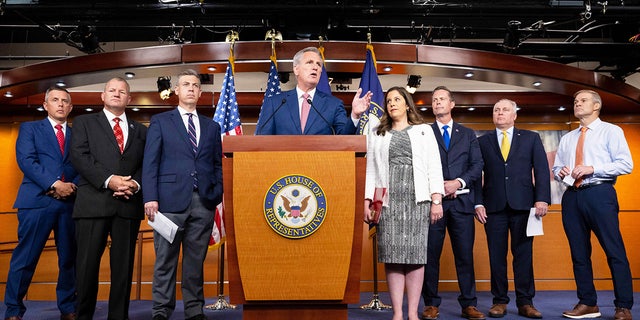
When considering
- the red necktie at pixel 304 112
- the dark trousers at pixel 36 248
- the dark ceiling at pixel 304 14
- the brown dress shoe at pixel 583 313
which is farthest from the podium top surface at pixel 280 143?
the dark ceiling at pixel 304 14

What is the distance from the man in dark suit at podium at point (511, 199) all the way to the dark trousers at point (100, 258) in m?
2.62

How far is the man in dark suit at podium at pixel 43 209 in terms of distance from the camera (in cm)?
371

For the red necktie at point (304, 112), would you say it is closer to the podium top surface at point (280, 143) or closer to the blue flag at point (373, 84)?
the podium top surface at point (280, 143)

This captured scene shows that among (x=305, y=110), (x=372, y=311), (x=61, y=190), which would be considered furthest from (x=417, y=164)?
(x=61, y=190)

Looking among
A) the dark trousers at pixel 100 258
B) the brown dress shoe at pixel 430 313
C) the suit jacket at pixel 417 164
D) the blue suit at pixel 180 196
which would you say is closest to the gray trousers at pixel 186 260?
the blue suit at pixel 180 196

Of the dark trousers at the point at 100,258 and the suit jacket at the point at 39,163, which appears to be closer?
the dark trousers at the point at 100,258

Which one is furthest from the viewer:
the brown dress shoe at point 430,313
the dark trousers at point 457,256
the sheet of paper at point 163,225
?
the dark trousers at point 457,256

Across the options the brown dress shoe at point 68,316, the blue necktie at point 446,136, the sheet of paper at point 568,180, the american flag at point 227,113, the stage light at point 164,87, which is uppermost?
the stage light at point 164,87

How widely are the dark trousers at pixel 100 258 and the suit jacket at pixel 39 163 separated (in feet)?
1.94

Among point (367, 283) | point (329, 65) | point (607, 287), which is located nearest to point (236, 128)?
point (329, 65)

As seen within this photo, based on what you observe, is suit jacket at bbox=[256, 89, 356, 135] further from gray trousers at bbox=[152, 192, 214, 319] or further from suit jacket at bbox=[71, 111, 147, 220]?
suit jacket at bbox=[71, 111, 147, 220]

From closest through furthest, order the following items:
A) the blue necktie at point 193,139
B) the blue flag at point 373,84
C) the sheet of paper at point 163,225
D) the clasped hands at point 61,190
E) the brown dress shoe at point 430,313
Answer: the sheet of paper at point 163,225 → the blue necktie at point 193,139 → the clasped hands at point 61,190 → the brown dress shoe at point 430,313 → the blue flag at point 373,84

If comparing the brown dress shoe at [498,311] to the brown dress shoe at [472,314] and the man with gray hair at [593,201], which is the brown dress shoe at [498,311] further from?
the man with gray hair at [593,201]

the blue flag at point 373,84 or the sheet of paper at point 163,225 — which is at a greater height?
the blue flag at point 373,84
